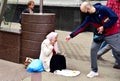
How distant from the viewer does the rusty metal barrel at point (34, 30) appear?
289 inches

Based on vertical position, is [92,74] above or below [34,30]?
below

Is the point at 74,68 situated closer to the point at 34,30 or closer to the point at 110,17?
the point at 34,30

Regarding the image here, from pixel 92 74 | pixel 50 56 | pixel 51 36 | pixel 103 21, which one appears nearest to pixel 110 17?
→ pixel 103 21

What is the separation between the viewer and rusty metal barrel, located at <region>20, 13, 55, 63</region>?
24.1 ft

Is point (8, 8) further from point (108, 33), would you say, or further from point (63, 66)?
point (108, 33)

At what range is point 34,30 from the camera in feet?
24.4

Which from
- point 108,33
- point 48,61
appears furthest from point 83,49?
point 108,33

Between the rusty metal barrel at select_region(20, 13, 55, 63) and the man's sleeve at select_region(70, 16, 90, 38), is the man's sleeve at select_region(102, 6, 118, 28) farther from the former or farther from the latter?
the rusty metal barrel at select_region(20, 13, 55, 63)

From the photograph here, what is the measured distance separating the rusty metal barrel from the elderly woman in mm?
312

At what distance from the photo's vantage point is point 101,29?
6.14 metres

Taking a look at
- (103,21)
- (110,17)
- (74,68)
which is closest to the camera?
(110,17)

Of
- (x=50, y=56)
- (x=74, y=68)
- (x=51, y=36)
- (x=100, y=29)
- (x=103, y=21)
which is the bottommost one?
(x=74, y=68)

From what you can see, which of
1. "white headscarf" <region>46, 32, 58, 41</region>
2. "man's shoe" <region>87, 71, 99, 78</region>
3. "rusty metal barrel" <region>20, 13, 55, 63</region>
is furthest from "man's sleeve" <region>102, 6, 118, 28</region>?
A: "rusty metal barrel" <region>20, 13, 55, 63</region>

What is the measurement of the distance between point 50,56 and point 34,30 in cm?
77
